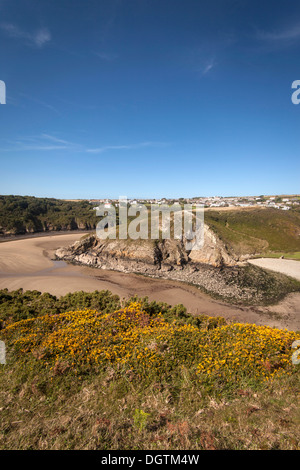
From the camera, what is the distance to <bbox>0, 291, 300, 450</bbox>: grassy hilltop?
378 cm

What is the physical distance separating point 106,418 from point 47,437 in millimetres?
1112

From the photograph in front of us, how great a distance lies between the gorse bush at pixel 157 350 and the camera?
5.70 m

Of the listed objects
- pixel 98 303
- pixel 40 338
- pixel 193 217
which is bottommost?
pixel 98 303

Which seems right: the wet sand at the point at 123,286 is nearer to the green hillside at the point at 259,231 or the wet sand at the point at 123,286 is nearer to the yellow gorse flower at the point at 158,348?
the yellow gorse flower at the point at 158,348

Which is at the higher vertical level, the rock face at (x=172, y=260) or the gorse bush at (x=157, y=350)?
the gorse bush at (x=157, y=350)

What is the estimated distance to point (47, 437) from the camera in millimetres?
3811

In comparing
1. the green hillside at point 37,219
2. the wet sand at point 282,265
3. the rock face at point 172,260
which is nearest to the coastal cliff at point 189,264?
the rock face at point 172,260

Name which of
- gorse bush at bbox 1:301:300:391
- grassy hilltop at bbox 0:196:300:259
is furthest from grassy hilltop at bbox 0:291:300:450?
grassy hilltop at bbox 0:196:300:259

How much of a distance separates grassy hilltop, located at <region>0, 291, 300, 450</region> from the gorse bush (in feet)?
0.10

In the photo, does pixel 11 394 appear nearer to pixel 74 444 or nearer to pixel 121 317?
pixel 74 444

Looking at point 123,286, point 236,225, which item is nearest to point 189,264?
point 123,286

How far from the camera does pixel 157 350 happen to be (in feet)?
20.8

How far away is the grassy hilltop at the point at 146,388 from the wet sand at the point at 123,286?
13182 millimetres

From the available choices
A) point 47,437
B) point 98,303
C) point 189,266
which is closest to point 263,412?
point 47,437
